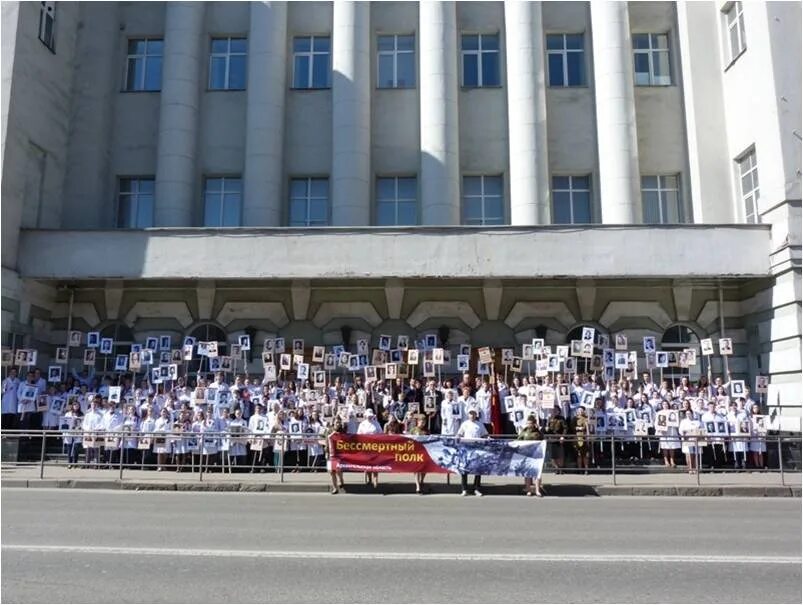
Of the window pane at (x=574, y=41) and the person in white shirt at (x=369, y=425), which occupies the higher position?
the window pane at (x=574, y=41)

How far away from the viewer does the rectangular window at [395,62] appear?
87.1ft

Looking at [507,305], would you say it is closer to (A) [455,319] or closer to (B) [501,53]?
(A) [455,319]

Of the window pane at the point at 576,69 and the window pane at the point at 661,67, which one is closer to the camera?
the window pane at the point at 661,67

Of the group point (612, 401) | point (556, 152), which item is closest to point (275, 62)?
point (556, 152)

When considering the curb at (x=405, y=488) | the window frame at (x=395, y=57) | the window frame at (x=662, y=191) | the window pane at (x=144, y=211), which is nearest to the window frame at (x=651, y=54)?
the window frame at (x=662, y=191)

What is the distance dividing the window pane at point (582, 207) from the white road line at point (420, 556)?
60.8 ft

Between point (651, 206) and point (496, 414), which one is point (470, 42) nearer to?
point (651, 206)

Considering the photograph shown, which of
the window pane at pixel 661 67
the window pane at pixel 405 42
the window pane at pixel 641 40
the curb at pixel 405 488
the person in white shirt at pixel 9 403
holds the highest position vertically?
the window pane at pixel 405 42

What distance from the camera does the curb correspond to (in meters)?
14.8

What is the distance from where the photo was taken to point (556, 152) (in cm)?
2542

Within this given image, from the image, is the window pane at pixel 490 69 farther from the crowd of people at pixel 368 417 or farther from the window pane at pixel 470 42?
the crowd of people at pixel 368 417

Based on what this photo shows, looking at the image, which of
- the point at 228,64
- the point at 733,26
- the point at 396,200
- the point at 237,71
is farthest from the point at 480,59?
the point at 228,64

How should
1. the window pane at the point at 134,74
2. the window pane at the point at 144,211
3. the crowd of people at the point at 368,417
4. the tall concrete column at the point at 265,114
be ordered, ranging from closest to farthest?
the crowd of people at the point at 368,417 < the tall concrete column at the point at 265,114 < the window pane at the point at 144,211 < the window pane at the point at 134,74

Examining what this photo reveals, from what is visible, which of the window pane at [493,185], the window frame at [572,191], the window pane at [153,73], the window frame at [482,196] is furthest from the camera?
the window pane at [153,73]
